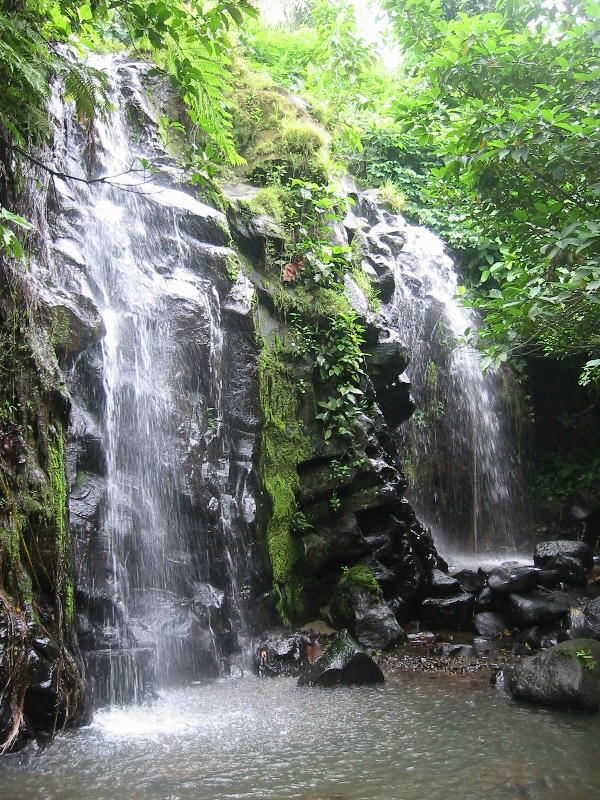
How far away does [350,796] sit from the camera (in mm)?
3848

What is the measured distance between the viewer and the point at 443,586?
30.1 feet

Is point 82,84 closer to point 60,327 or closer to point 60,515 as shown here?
point 60,327

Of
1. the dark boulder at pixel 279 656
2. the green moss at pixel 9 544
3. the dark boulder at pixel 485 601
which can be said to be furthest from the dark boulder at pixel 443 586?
the green moss at pixel 9 544

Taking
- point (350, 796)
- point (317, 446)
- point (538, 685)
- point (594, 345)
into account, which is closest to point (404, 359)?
point (317, 446)

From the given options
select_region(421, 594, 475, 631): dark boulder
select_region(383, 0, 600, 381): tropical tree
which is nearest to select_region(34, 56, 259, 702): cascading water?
select_region(421, 594, 475, 631): dark boulder

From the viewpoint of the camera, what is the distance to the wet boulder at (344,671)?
6.39 m

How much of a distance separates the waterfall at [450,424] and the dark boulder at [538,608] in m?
4.25

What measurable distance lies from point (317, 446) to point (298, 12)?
52.6 feet

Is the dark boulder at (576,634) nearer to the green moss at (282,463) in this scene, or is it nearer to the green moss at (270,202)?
the green moss at (282,463)

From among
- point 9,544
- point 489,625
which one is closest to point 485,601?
point 489,625

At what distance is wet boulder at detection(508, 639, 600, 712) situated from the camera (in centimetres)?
547

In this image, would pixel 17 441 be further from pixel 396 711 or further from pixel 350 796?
pixel 396 711

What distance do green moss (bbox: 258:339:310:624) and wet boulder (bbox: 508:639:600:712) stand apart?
319cm

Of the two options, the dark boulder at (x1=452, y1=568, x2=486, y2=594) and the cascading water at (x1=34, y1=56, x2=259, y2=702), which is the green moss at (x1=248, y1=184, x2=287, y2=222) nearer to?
the cascading water at (x1=34, y1=56, x2=259, y2=702)
